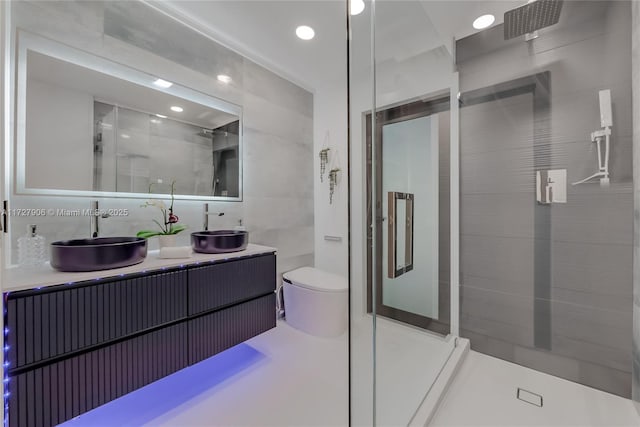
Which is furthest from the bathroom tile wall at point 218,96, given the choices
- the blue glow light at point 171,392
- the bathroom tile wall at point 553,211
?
the bathroom tile wall at point 553,211

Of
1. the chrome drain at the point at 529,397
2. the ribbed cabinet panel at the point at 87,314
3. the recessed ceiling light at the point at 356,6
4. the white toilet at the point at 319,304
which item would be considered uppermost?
the recessed ceiling light at the point at 356,6

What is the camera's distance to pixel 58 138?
1.49 metres

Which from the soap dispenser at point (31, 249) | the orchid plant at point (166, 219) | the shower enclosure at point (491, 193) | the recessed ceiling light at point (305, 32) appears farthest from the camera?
the recessed ceiling light at point (305, 32)

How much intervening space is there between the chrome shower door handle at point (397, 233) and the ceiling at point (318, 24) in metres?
0.68

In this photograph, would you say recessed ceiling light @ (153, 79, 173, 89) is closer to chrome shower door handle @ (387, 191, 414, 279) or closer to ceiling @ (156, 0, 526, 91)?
ceiling @ (156, 0, 526, 91)

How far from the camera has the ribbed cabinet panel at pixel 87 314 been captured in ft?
3.47

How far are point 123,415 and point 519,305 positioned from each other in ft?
8.10

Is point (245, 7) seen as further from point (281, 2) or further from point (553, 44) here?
point (553, 44)

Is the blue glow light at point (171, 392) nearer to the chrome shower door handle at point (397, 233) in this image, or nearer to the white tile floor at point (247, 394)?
the white tile floor at point (247, 394)

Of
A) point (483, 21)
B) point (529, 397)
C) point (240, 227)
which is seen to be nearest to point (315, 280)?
point (240, 227)

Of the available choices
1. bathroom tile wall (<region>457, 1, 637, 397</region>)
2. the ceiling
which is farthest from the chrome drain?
the ceiling

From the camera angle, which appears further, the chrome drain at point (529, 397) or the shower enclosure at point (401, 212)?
the chrome drain at point (529, 397)

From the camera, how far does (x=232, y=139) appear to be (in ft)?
7.53

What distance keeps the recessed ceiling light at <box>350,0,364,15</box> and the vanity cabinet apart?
58.2 inches
